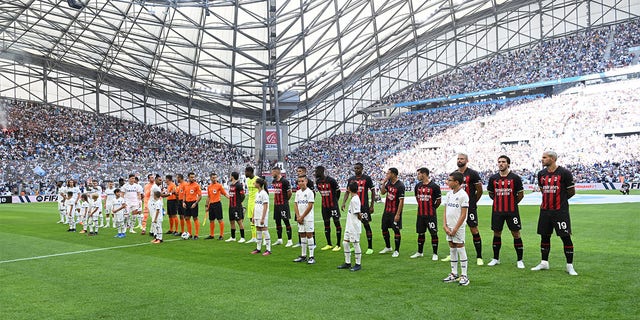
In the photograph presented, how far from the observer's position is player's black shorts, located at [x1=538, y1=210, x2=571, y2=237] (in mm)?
8742

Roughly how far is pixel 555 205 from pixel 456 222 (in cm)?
194

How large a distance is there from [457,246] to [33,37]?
51.5 metres

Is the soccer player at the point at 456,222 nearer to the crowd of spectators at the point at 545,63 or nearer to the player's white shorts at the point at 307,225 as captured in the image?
the player's white shorts at the point at 307,225

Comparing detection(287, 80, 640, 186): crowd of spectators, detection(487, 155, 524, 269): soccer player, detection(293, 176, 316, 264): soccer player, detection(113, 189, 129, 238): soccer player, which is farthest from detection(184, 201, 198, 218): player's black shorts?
detection(287, 80, 640, 186): crowd of spectators

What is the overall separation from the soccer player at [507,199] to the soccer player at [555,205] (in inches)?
17.6

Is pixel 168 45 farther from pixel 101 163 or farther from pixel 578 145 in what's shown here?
pixel 578 145

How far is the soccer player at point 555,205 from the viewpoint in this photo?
28.7ft

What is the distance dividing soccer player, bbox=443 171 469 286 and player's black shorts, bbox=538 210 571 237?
175 cm

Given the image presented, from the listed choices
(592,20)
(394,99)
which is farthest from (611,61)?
(394,99)

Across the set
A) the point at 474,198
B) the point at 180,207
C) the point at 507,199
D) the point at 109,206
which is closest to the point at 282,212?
the point at 180,207

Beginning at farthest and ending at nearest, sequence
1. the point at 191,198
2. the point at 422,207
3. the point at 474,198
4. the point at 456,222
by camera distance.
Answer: the point at 191,198
the point at 422,207
the point at 474,198
the point at 456,222

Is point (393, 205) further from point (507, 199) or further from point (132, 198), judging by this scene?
point (132, 198)

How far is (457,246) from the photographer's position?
26.9 feet

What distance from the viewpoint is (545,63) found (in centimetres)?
5803
